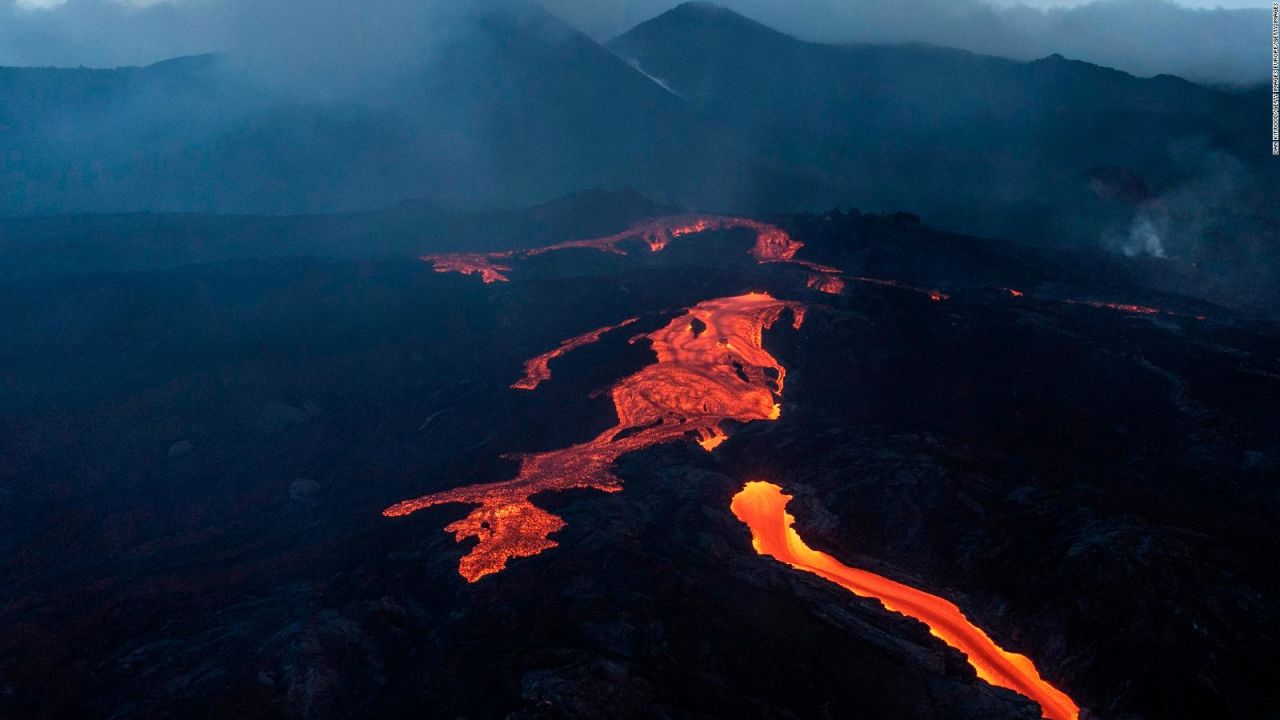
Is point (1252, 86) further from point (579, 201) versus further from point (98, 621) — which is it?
point (98, 621)

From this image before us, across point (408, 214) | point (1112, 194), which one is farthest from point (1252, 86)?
point (408, 214)

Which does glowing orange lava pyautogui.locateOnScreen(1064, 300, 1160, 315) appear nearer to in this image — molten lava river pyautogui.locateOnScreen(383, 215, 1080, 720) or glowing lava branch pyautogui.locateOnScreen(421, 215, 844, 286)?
molten lava river pyautogui.locateOnScreen(383, 215, 1080, 720)

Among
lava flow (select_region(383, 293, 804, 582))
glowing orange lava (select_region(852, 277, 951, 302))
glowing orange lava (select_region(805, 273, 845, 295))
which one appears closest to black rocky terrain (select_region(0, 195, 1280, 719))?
lava flow (select_region(383, 293, 804, 582))

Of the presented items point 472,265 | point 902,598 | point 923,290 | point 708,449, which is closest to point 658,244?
point 472,265

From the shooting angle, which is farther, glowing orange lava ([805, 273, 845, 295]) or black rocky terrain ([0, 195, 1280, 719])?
glowing orange lava ([805, 273, 845, 295])

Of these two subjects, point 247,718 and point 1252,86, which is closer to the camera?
point 247,718

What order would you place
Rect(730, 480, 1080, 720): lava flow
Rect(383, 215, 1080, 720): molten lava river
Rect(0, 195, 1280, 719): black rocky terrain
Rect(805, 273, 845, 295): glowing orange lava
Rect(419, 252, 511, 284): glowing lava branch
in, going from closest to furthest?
Rect(0, 195, 1280, 719): black rocky terrain < Rect(730, 480, 1080, 720): lava flow < Rect(383, 215, 1080, 720): molten lava river < Rect(805, 273, 845, 295): glowing orange lava < Rect(419, 252, 511, 284): glowing lava branch

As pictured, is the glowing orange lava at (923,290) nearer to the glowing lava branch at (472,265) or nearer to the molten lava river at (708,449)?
the molten lava river at (708,449)
